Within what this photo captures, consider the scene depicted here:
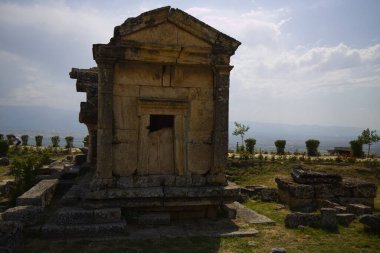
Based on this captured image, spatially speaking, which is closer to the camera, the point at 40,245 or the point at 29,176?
the point at 40,245

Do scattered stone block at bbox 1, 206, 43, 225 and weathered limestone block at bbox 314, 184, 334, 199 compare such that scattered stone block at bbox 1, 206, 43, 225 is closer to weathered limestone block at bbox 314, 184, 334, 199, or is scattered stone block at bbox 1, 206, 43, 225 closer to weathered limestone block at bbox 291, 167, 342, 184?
weathered limestone block at bbox 291, 167, 342, 184

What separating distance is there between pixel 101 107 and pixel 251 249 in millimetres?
4374

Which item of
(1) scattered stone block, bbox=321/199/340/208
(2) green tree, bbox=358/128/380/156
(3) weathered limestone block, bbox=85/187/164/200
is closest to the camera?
(3) weathered limestone block, bbox=85/187/164/200

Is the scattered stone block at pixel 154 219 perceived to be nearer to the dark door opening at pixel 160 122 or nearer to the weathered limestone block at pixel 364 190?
the dark door opening at pixel 160 122

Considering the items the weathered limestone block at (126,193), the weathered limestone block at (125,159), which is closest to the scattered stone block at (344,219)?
Answer: the weathered limestone block at (126,193)

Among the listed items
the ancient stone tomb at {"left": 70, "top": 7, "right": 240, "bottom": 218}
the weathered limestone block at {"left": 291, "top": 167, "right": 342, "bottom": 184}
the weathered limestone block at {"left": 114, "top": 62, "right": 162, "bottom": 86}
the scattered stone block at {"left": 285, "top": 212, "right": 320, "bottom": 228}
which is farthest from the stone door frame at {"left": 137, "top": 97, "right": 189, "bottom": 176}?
the weathered limestone block at {"left": 291, "top": 167, "right": 342, "bottom": 184}

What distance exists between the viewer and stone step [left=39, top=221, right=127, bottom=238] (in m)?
6.81

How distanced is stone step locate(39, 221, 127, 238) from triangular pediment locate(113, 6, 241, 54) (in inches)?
161

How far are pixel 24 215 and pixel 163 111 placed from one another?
369cm

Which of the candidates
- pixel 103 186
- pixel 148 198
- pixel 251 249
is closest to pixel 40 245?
pixel 103 186

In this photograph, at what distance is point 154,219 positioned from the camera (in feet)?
25.8

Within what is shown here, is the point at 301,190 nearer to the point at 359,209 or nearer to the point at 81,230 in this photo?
the point at 359,209

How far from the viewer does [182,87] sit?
8.66m

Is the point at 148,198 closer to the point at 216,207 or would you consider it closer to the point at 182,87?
the point at 216,207
